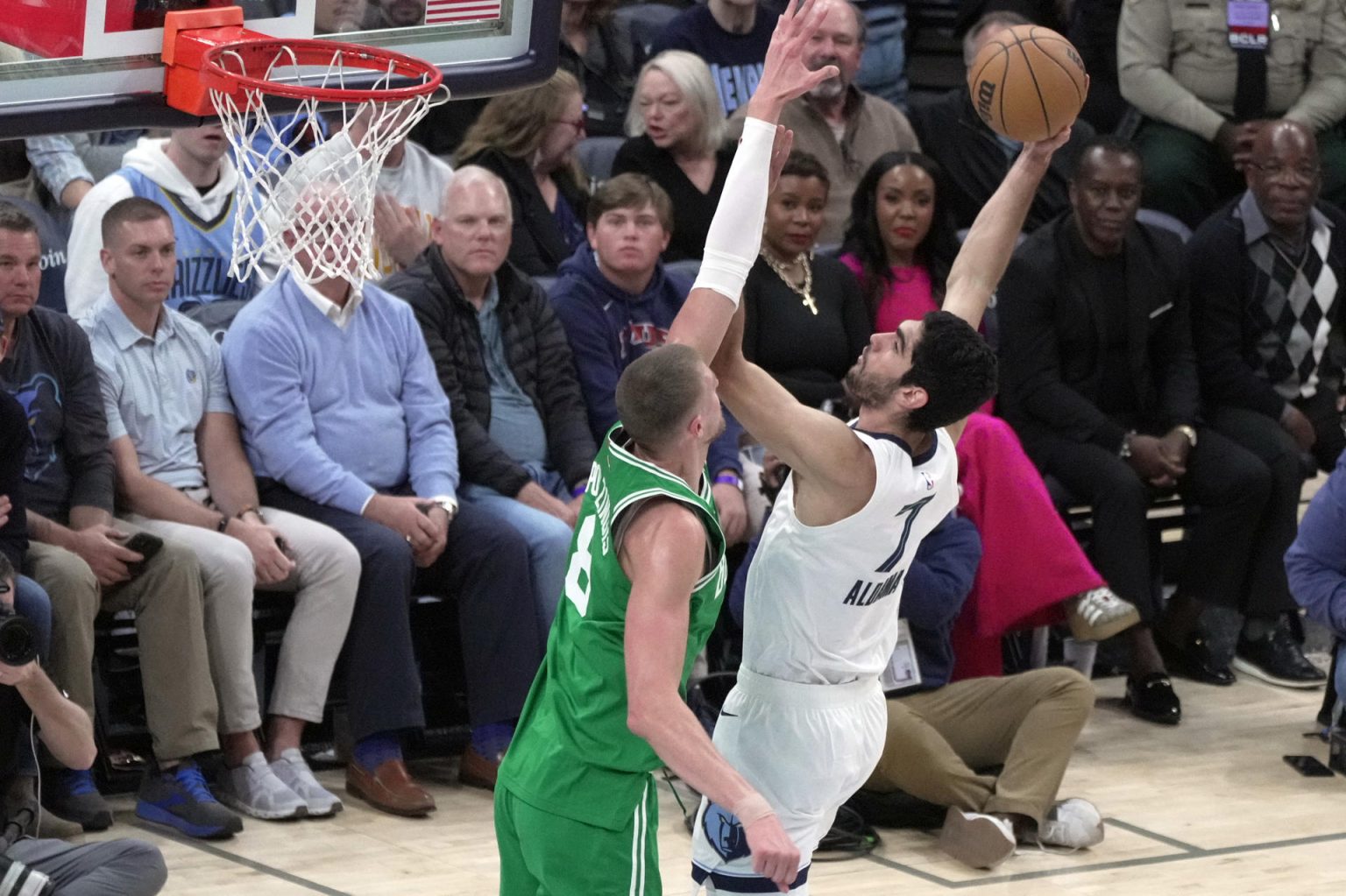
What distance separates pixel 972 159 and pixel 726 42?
1.27 metres

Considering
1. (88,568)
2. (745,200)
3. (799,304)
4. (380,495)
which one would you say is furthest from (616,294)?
(745,200)

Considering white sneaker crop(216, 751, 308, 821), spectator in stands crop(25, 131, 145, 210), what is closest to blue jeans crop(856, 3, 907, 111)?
spectator in stands crop(25, 131, 145, 210)

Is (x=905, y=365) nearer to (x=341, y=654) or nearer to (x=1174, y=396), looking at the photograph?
(x=341, y=654)

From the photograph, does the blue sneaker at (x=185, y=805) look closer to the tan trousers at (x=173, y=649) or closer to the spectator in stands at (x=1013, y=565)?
the tan trousers at (x=173, y=649)

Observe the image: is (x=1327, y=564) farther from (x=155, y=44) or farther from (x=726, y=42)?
(x=155, y=44)

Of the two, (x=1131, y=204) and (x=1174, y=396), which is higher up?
(x=1131, y=204)

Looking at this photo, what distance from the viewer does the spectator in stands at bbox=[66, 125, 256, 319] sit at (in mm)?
6586

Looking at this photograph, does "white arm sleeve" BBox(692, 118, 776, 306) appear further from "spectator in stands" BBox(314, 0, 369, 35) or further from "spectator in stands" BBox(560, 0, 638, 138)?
"spectator in stands" BBox(560, 0, 638, 138)

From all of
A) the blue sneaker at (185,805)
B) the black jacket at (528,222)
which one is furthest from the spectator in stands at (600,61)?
the blue sneaker at (185,805)

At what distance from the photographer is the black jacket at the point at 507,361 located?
679 centimetres

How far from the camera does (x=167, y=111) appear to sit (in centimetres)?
470

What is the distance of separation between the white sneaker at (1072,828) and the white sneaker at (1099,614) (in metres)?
0.96

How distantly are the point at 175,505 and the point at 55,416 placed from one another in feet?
1.58

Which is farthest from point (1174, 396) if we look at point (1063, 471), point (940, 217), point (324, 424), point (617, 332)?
point (324, 424)
